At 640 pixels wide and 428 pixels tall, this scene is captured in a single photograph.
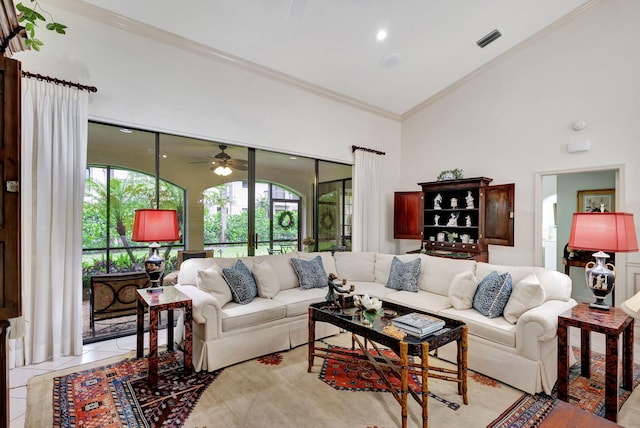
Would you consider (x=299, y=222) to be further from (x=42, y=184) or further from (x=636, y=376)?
(x=636, y=376)

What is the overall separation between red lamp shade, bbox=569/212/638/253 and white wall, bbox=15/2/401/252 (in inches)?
141

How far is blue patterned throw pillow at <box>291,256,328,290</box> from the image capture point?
4009 mm

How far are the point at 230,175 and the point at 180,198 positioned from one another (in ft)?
2.47

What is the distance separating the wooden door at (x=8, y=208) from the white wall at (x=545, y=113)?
5.50 m

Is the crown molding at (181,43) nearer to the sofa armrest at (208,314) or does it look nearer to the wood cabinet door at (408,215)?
the wood cabinet door at (408,215)

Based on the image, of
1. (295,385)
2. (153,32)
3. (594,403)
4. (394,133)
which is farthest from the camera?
(394,133)

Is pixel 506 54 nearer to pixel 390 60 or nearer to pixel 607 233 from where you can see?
pixel 390 60

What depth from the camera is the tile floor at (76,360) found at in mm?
2350

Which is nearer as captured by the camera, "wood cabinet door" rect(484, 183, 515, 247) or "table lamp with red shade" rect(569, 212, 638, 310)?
"table lamp with red shade" rect(569, 212, 638, 310)

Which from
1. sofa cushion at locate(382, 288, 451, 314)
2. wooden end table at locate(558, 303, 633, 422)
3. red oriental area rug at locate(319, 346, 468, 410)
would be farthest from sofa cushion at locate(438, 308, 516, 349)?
red oriental area rug at locate(319, 346, 468, 410)

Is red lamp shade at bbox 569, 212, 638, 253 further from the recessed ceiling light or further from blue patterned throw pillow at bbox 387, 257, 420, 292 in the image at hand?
the recessed ceiling light

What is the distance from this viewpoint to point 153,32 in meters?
3.65

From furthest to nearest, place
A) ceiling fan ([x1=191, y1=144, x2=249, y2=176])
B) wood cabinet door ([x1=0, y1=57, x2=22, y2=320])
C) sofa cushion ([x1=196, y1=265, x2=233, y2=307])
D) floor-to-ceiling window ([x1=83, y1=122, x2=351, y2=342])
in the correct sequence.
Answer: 1. ceiling fan ([x1=191, y1=144, x2=249, y2=176])
2. floor-to-ceiling window ([x1=83, y1=122, x2=351, y2=342])
3. sofa cushion ([x1=196, y1=265, x2=233, y2=307])
4. wood cabinet door ([x1=0, y1=57, x2=22, y2=320])

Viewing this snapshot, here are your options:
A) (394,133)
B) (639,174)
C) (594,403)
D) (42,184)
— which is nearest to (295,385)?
(594,403)
